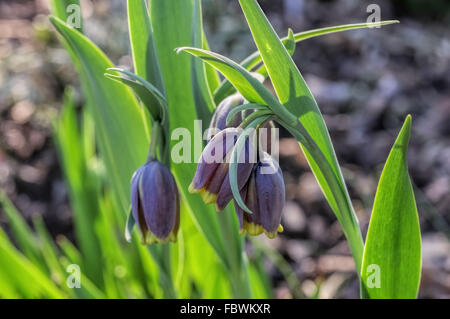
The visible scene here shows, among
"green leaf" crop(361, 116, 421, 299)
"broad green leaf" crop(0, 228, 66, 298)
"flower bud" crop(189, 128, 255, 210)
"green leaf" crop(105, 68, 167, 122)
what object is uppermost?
"green leaf" crop(105, 68, 167, 122)

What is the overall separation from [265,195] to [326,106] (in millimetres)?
1619

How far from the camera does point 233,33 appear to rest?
2631mm

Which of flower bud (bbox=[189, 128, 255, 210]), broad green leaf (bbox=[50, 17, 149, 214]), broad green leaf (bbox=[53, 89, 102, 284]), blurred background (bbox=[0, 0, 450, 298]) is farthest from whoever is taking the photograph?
blurred background (bbox=[0, 0, 450, 298])

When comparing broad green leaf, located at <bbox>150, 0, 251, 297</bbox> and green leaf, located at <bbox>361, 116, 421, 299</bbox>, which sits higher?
broad green leaf, located at <bbox>150, 0, 251, 297</bbox>

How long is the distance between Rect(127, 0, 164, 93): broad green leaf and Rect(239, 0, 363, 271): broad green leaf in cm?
18

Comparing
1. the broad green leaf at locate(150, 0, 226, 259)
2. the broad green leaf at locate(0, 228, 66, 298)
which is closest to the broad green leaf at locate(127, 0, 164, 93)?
the broad green leaf at locate(150, 0, 226, 259)

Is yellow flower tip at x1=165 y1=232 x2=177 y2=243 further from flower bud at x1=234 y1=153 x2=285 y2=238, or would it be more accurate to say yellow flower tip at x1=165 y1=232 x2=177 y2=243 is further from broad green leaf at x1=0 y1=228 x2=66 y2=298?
broad green leaf at x1=0 y1=228 x2=66 y2=298

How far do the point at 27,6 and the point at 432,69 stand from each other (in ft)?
7.03

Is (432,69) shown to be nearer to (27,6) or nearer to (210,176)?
(210,176)

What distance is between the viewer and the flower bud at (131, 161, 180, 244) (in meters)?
0.76

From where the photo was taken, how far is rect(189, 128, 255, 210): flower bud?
0.69 meters

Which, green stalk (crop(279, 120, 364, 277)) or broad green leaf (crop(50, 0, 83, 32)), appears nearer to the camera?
green stalk (crop(279, 120, 364, 277))

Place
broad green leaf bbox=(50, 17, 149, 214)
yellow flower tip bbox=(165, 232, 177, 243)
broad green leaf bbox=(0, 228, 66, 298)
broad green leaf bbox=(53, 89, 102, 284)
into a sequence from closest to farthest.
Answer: yellow flower tip bbox=(165, 232, 177, 243) → broad green leaf bbox=(50, 17, 149, 214) → broad green leaf bbox=(0, 228, 66, 298) → broad green leaf bbox=(53, 89, 102, 284)

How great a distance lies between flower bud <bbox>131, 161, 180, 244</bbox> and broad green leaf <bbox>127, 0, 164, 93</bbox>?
145 mm
